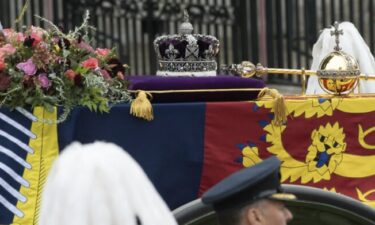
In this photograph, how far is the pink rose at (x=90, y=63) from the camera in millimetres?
5383

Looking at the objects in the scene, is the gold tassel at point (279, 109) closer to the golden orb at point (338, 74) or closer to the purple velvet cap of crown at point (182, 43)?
the golden orb at point (338, 74)

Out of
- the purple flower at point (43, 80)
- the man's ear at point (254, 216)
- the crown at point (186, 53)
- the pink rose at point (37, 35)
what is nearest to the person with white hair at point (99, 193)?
the man's ear at point (254, 216)

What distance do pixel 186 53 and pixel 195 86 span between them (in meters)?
0.42

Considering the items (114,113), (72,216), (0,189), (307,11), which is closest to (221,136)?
(114,113)

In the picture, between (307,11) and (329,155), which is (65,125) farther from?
(307,11)

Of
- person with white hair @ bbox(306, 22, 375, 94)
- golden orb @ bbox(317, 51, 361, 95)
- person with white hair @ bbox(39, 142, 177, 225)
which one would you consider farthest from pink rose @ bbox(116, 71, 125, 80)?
person with white hair @ bbox(39, 142, 177, 225)

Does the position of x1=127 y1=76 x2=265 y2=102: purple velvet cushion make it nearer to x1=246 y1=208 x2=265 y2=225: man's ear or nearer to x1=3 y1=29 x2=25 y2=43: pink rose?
x1=3 y1=29 x2=25 y2=43: pink rose

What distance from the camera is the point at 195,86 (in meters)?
5.52

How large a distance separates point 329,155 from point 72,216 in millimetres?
2926

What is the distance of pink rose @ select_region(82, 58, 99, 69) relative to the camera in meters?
5.38

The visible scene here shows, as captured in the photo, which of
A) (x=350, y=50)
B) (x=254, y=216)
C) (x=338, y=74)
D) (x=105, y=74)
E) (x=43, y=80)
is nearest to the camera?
(x=254, y=216)

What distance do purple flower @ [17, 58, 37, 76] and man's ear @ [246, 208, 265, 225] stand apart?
1.92 m

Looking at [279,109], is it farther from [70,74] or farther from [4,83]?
[4,83]

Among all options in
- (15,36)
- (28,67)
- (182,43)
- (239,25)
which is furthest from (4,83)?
(239,25)
